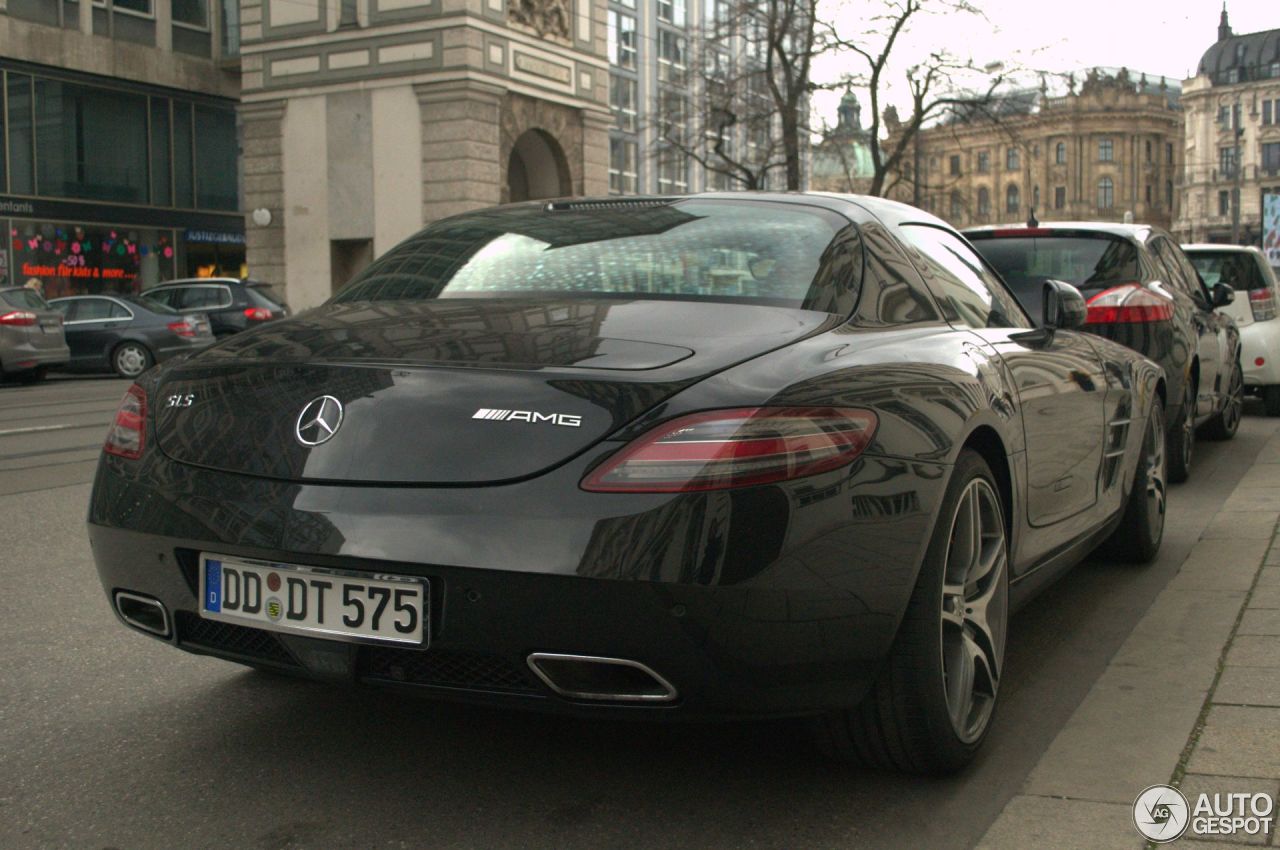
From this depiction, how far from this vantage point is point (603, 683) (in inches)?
106

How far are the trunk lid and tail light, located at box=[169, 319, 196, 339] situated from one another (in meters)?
20.2

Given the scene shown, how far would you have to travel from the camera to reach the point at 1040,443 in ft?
12.8

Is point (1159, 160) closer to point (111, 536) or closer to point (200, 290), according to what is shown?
point (200, 290)

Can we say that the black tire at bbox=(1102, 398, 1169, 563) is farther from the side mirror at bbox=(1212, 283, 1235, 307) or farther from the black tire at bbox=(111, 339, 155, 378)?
the black tire at bbox=(111, 339, 155, 378)

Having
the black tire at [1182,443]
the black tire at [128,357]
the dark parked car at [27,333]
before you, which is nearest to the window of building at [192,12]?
the black tire at [128,357]

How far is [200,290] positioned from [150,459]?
73.9 feet

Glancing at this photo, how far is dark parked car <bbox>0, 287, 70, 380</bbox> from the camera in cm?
1953

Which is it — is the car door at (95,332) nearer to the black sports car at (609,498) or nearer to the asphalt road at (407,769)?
the asphalt road at (407,769)

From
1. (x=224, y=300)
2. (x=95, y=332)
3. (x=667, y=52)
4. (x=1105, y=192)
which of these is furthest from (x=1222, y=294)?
(x=1105, y=192)

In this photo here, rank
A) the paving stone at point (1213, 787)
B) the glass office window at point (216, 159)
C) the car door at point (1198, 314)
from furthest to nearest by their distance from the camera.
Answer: the glass office window at point (216, 159), the car door at point (1198, 314), the paving stone at point (1213, 787)

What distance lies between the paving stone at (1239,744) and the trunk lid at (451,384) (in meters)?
1.30

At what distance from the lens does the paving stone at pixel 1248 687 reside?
365 cm

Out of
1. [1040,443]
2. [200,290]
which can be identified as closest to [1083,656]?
[1040,443]

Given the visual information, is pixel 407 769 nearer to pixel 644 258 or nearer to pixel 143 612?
pixel 143 612
